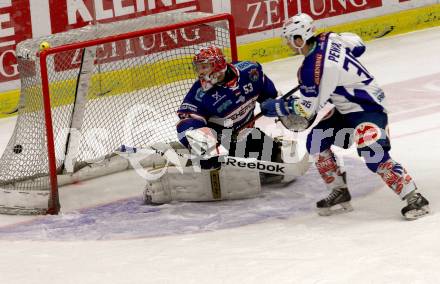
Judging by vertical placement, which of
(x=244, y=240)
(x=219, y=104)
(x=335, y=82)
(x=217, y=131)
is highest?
(x=335, y=82)

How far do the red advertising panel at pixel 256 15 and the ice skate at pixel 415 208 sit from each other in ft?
13.4

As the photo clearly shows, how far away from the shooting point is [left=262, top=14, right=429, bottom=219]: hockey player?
462cm

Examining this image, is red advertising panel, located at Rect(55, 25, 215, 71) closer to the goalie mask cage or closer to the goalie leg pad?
the goalie mask cage

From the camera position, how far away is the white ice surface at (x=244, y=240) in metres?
4.05

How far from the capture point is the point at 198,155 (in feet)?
17.3

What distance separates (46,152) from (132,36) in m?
0.76

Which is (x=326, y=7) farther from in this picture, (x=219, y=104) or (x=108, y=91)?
(x=219, y=104)

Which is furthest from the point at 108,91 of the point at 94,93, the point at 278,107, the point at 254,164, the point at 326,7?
the point at 326,7

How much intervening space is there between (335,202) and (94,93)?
202 centimetres

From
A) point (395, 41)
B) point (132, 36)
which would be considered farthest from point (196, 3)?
point (132, 36)

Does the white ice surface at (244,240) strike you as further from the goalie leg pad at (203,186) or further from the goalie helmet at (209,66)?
the goalie helmet at (209,66)

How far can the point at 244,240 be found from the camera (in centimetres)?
462

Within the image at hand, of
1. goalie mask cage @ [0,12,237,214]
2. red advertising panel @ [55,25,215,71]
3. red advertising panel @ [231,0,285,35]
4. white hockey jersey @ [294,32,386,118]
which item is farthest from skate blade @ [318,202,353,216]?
red advertising panel @ [231,0,285,35]

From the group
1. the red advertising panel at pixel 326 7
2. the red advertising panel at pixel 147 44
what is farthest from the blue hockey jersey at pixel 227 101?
the red advertising panel at pixel 326 7
